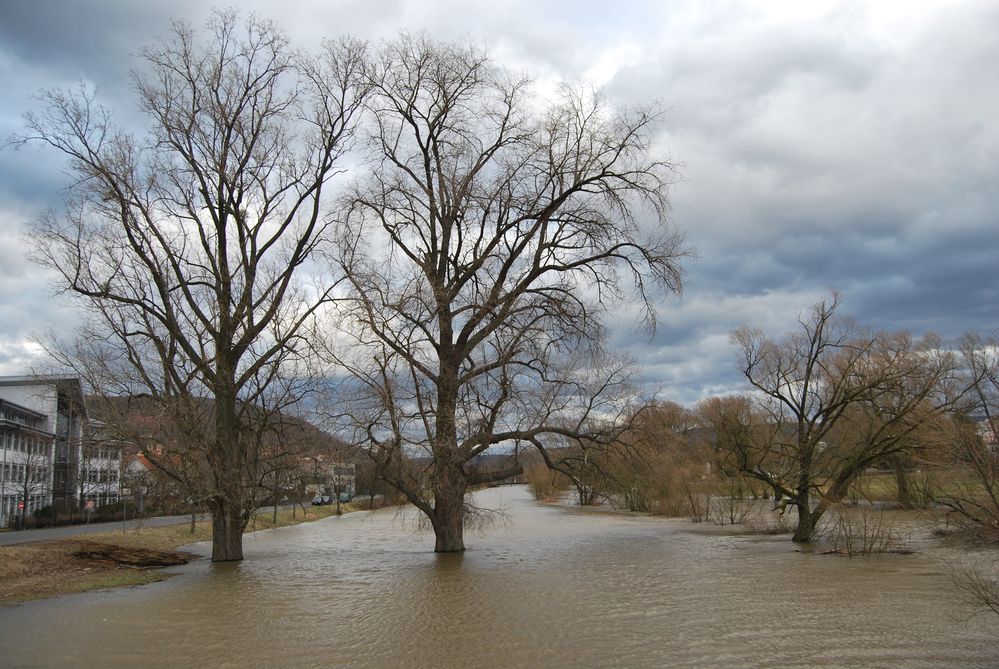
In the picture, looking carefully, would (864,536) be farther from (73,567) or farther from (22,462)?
(22,462)

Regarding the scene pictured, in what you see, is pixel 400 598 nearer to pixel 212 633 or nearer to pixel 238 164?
pixel 212 633

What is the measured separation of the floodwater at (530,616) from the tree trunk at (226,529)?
691mm

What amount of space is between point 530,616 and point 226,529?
14248 mm

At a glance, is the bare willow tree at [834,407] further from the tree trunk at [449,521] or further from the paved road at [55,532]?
the paved road at [55,532]

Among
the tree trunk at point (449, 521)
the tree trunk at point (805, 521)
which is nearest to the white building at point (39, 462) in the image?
the tree trunk at point (449, 521)

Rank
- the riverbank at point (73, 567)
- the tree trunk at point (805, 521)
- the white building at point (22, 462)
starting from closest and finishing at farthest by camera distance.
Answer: the riverbank at point (73, 567), the tree trunk at point (805, 521), the white building at point (22, 462)

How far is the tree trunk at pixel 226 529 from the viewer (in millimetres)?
25000

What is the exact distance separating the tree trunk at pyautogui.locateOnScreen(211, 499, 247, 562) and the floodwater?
0.69 m

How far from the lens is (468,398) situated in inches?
968

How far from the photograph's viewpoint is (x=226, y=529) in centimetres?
2523

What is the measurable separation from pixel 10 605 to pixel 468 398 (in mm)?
13630

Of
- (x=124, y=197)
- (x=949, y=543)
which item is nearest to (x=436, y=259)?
(x=124, y=197)

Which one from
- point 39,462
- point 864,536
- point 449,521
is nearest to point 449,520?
point 449,521

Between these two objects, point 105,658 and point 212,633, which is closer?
point 105,658
